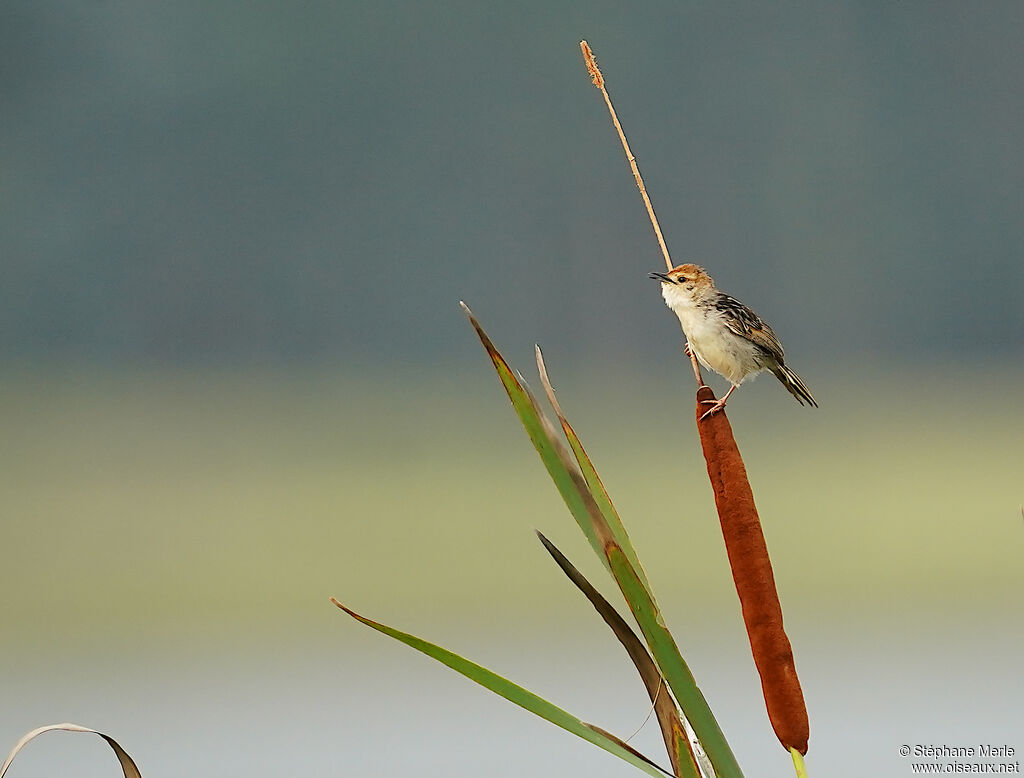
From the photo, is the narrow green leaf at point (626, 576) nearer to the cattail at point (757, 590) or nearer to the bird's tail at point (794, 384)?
the cattail at point (757, 590)

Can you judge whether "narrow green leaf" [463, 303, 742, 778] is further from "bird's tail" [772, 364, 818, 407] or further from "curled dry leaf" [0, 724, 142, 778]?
"bird's tail" [772, 364, 818, 407]

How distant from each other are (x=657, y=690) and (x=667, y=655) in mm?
81

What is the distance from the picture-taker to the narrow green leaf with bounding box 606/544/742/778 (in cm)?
41

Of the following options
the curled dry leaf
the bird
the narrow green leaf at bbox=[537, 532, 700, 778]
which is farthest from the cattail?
the bird

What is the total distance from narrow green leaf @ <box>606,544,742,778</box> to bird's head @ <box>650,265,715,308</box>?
2.33 ft

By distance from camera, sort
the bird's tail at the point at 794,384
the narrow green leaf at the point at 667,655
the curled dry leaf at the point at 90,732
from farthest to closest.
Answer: the bird's tail at the point at 794,384
the curled dry leaf at the point at 90,732
the narrow green leaf at the point at 667,655

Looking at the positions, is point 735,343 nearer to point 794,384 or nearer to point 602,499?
point 794,384

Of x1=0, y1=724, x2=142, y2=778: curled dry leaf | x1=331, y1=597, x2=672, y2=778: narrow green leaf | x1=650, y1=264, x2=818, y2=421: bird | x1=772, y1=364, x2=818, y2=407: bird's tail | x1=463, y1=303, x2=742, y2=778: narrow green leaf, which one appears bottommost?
x1=0, y1=724, x2=142, y2=778: curled dry leaf

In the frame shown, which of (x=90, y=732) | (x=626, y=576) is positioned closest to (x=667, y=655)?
(x=626, y=576)

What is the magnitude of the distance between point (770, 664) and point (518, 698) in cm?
12

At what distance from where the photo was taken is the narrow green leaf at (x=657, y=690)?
46 cm

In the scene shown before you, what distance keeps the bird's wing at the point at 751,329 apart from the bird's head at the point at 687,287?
0.05m

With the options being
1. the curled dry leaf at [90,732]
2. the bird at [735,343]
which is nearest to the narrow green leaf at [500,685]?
the curled dry leaf at [90,732]

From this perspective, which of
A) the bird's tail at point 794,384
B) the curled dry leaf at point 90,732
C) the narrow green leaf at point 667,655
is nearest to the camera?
the narrow green leaf at point 667,655
